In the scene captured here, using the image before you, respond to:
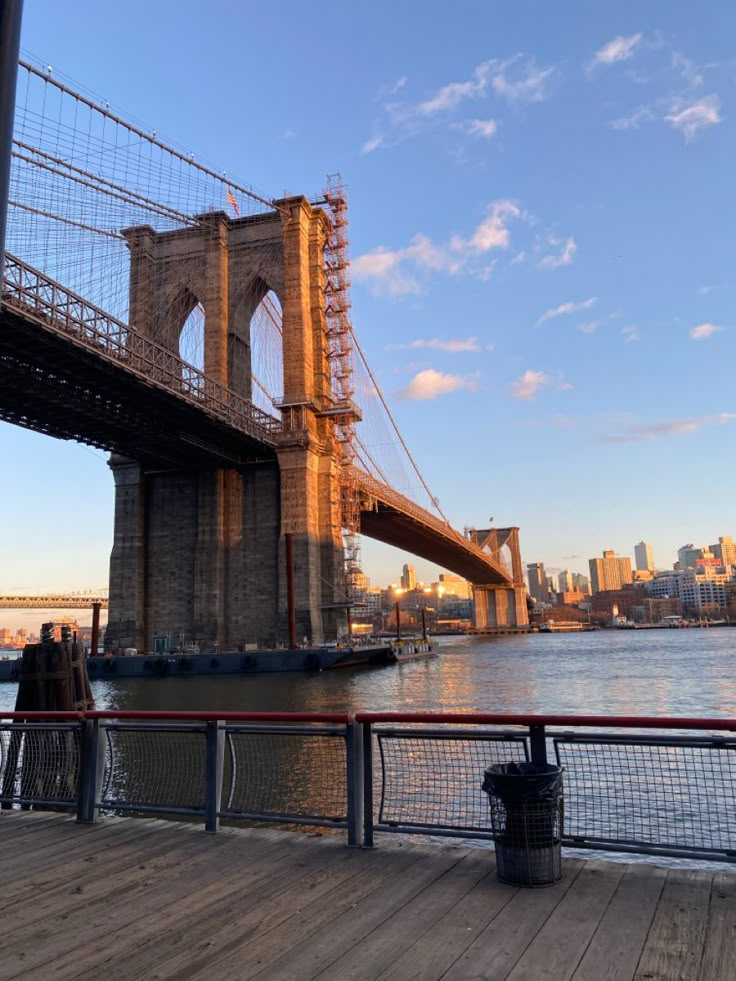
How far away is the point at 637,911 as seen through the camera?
3865mm

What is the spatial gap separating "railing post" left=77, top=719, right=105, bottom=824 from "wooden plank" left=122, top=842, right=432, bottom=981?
86.4 inches

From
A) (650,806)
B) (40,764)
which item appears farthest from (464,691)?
(40,764)

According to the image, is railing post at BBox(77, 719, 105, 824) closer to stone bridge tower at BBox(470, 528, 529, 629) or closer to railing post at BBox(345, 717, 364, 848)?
railing post at BBox(345, 717, 364, 848)

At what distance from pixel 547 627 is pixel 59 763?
144 meters

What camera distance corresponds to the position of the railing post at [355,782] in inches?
206

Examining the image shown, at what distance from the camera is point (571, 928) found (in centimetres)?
370

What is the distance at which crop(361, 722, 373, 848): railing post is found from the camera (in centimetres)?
524

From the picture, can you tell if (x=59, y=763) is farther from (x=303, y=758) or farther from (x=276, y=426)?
(x=276, y=426)

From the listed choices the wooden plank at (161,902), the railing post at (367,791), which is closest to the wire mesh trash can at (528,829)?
the railing post at (367,791)

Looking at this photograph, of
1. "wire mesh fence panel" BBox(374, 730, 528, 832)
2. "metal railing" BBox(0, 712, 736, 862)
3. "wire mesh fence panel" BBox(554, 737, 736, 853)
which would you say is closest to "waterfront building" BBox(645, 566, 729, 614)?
"wire mesh fence panel" BBox(554, 737, 736, 853)

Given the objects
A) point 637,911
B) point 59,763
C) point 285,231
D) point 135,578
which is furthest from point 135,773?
point 285,231

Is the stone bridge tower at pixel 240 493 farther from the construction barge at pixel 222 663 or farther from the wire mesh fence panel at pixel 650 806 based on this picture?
the wire mesh fence panel at pixel 650 806

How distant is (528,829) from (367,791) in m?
1.35

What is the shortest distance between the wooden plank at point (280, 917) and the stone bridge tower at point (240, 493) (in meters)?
40.8
